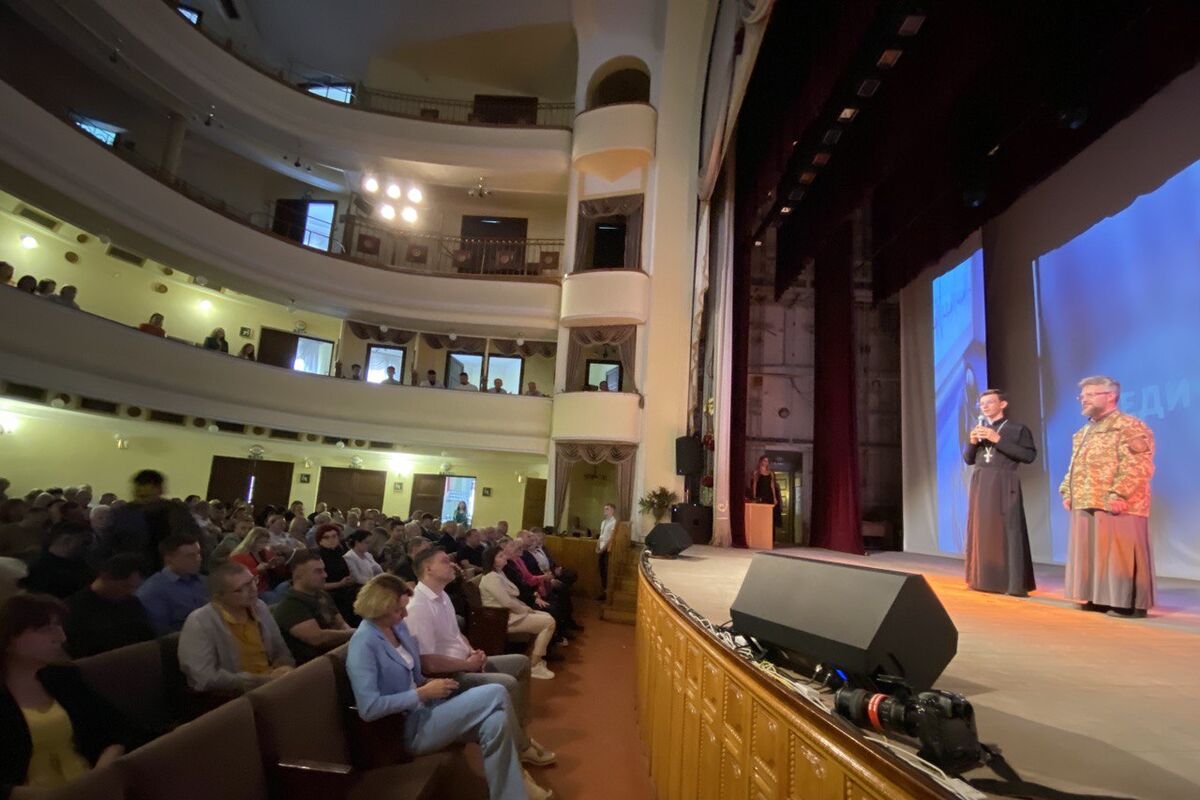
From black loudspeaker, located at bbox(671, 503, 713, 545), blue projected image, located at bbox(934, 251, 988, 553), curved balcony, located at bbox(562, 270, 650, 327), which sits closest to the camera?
blue projected image, located at bbox(934, 251, 988, 553)

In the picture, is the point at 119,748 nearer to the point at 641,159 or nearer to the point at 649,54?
the point at 641,159

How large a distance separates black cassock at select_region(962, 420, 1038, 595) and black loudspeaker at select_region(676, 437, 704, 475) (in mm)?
5242

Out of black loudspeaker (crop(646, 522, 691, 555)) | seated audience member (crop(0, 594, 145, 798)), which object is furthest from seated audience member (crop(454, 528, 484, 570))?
seated audience member (crop(0, 594, 145, 798))

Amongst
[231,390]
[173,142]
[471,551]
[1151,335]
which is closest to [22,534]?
[471,551]

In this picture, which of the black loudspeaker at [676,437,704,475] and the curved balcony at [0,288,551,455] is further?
the black loudspeaker at [676,437,704,475]

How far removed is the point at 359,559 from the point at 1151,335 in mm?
6507

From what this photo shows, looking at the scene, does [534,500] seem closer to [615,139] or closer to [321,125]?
[615,139]

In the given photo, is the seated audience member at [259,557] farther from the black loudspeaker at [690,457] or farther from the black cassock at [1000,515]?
the black loudspeaker at [690,457]

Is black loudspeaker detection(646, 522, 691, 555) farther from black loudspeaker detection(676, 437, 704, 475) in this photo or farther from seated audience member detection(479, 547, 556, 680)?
black loudspeaker detection(676, 437, 704, 475)

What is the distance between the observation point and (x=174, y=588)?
2852 millimetres

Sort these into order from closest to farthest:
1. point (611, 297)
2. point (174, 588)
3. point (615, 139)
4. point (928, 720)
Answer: point (928, 720) < point (174, 588) < point (611, 297) < point (615, 139)

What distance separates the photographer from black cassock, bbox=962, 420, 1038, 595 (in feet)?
12.7

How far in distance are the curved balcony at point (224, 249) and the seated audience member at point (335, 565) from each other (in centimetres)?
589

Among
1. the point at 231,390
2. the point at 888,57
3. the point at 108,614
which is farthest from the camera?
the point at 231,390
